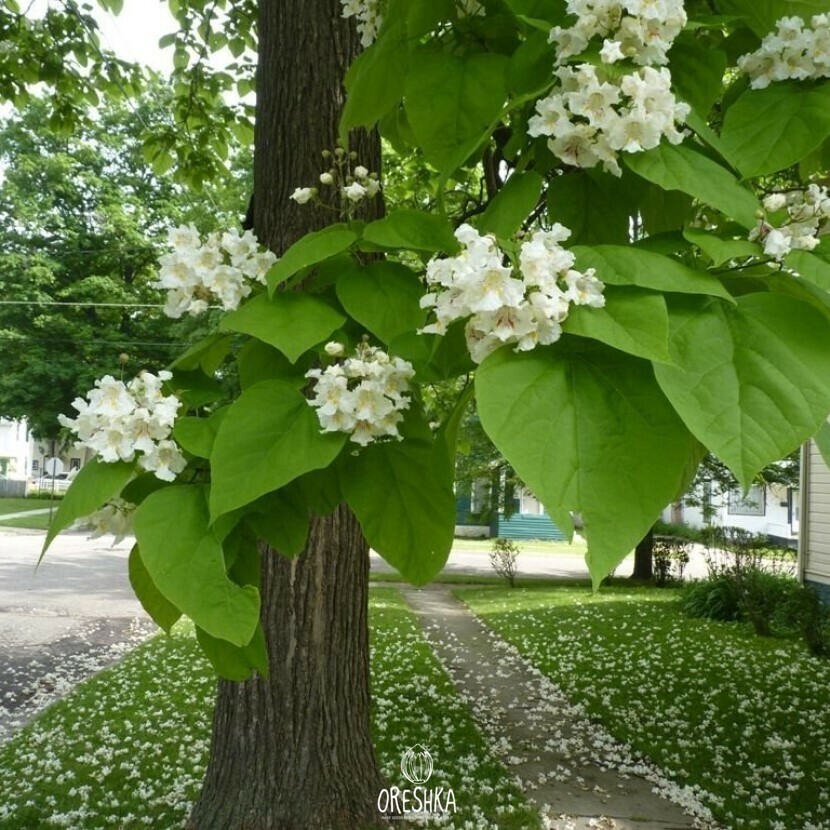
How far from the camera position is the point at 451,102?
92cm

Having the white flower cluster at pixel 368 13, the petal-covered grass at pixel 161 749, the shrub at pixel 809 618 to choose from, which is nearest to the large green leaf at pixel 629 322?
the white flower cluster at pixel 368 13

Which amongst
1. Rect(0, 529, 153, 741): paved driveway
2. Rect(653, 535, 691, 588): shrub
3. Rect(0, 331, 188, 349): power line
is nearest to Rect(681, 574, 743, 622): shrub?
Rect(653, 535, 691, 588): shrub

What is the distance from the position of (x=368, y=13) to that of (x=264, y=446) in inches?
30.3

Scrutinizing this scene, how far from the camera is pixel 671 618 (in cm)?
1132

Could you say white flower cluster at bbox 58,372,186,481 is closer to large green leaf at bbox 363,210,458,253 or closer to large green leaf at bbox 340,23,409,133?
large green leaf at bbox 363,210,458,253

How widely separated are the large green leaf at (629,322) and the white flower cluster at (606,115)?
190 mm

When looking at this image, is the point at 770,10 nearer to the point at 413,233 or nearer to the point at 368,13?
the point at 413,233

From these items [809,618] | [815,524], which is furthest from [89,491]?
[815,524]

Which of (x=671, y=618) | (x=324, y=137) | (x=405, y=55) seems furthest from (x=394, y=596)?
(x=405, y=55)

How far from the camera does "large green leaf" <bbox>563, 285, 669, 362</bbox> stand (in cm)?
59

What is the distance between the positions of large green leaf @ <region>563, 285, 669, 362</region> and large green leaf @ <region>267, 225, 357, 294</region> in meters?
0.29

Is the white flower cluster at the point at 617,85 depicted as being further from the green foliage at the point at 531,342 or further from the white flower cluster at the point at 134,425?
the white flower cluster at the point at 134,425

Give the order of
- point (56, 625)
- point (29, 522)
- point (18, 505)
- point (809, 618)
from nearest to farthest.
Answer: point (809, 618) → point (56, 625) → point (29, 522) → point (18, 505)

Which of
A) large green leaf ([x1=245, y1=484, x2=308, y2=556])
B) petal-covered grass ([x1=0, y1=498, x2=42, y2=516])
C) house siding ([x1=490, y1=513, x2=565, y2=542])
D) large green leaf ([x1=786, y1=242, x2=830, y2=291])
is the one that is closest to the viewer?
large green leaf ([x1=786, y1=242, x2=830, y2=291])
